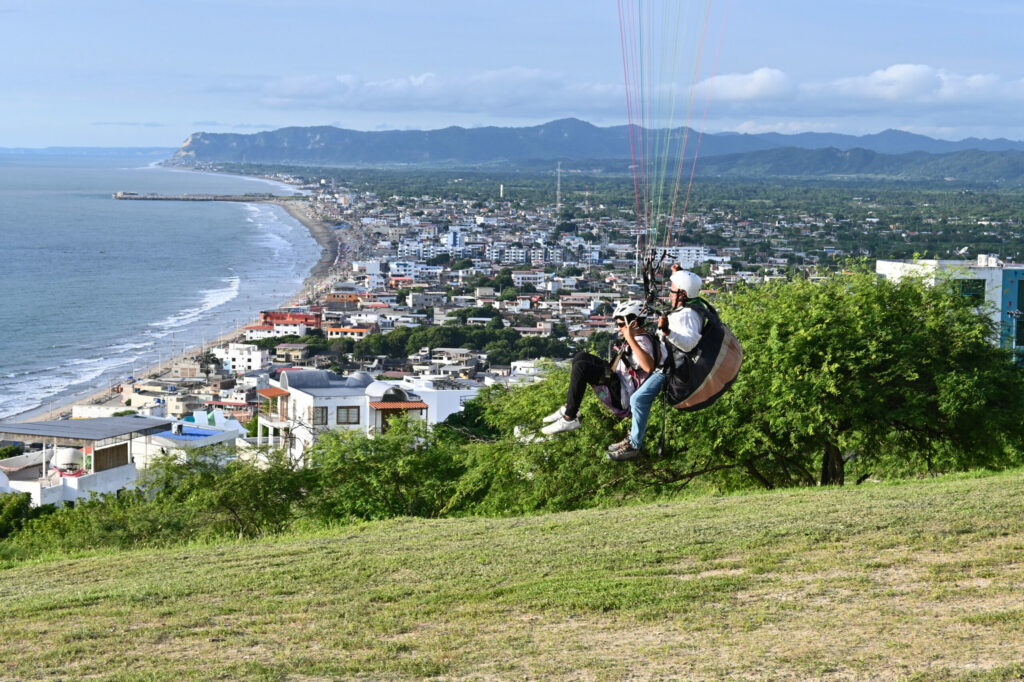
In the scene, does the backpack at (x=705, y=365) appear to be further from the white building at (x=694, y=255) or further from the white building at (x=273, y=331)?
the white building at (x=694, y=255)

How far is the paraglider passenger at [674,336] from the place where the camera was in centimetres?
757

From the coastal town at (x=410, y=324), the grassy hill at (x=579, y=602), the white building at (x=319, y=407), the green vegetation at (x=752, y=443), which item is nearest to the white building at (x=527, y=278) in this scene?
Result: the coastal town at (x=410, y=324)

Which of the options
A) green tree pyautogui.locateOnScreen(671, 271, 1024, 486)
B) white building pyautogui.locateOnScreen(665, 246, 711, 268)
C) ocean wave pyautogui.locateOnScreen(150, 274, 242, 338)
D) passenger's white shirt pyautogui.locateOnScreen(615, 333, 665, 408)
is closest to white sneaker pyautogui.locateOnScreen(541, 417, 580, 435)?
passenger's white shirt pyautogui.locateOnScreen(615, 333, 665, 408)

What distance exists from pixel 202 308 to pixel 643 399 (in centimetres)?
8232

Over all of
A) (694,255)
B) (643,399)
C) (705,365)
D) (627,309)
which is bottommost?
(694,255)

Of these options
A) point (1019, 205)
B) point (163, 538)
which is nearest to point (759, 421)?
point (163, 538)

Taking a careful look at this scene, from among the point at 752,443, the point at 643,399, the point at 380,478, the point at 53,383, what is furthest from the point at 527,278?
the point at 643,399

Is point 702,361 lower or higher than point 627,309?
lower

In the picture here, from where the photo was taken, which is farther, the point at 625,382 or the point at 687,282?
the point at 625,382

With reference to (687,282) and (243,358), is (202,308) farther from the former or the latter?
(687,282)

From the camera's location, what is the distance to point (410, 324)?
3543 inches

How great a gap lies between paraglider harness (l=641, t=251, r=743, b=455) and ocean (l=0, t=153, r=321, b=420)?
45824mm

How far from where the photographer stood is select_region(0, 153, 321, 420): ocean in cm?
6216

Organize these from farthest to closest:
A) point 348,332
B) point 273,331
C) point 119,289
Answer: point 119,289, point 348,332, point 273,331
